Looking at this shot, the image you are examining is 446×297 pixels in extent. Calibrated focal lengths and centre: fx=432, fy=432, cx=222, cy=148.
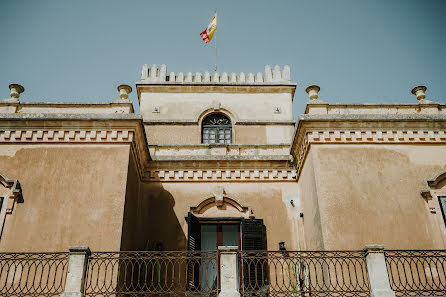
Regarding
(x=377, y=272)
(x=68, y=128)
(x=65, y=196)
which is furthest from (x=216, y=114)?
(x=377, y=272)

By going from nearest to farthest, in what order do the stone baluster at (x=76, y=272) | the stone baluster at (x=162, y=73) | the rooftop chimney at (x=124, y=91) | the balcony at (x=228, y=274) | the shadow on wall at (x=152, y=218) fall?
the stone baluster at (x=76, y=272) → the balcony at (x=228, y=274) → the shadow on wall at (x=152, y=218) → the rooftop chimney at (x=124, y=91) → the stone baluster at (x=162, y=73)

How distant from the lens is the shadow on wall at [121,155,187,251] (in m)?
12.1

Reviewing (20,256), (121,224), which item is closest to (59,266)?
(20,256)

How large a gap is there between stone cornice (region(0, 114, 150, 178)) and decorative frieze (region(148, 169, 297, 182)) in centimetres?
242

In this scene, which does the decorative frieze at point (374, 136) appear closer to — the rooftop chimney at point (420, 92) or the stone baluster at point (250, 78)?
the rooftop chimney at point (420, 92)

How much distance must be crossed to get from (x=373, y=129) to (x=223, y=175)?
4.76m

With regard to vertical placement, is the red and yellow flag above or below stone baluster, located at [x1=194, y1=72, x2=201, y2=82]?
above

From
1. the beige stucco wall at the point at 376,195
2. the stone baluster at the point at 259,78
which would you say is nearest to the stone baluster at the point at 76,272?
the beige stucco wall at the point at 376,195

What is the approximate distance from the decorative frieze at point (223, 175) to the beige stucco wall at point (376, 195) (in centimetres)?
192

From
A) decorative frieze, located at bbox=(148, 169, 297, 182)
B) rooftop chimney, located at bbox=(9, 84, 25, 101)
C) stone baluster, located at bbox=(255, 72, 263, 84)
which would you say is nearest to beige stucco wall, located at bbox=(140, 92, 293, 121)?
stone baluster, located at bbox=(255, 72, 263, 84)

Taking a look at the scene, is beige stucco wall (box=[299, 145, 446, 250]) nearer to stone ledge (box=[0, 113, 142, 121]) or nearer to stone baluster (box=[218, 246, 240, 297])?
stone baluster (box=[218, 246, 240, 297])

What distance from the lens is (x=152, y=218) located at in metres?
13.0

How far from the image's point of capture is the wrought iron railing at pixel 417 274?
938 centimetres

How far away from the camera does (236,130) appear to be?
16.2m
